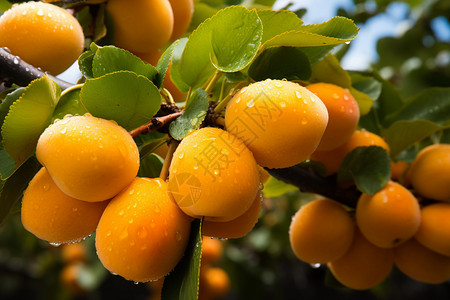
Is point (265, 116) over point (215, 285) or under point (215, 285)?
over

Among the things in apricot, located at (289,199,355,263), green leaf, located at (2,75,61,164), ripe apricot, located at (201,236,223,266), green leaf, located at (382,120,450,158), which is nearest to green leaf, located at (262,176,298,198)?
apricot, located at (289,199,355,263)

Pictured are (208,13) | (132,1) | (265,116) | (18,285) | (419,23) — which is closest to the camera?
(265,116)

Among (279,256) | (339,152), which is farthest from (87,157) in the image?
(279,256)

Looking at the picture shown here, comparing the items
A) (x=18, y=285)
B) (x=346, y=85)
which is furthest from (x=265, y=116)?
(x=18, y=285)

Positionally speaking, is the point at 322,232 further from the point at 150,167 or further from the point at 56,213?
the point at 56,213

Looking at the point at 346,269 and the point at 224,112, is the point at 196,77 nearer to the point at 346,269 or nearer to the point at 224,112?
the point at 224,112
